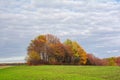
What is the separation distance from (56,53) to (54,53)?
1.43 metres

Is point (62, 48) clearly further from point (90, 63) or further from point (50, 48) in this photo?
point (90, 63)

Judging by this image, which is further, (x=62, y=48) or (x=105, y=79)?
(x=62, y=48)

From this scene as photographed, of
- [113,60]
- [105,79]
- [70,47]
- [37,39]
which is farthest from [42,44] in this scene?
[105,79]

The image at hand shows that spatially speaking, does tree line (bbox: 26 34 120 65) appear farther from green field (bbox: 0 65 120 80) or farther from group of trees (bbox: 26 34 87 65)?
green field (bbox: 0 65 120 80)

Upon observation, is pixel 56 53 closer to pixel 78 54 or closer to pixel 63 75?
pixel 78 54

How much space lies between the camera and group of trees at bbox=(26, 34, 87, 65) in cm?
11519

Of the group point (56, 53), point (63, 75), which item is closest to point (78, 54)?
point (56, 53)

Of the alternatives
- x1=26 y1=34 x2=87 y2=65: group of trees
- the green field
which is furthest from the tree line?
the green field

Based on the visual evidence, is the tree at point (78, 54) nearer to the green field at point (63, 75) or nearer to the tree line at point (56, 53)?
the tree line at point (56, 53)

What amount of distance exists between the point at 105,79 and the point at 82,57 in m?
75.2

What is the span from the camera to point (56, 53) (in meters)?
116

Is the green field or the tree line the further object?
the tree line

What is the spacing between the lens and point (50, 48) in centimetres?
11850

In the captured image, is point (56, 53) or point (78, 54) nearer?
point (56, 53)
